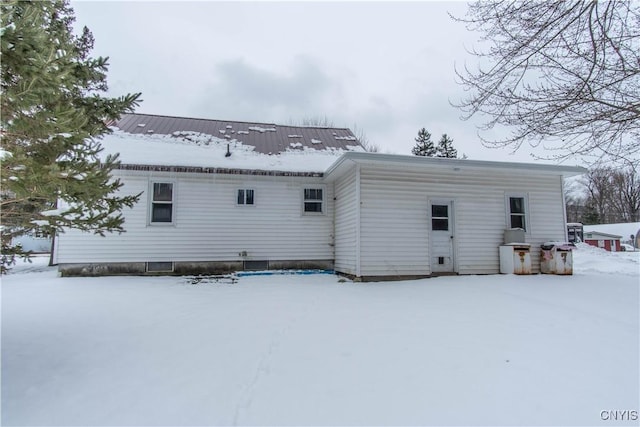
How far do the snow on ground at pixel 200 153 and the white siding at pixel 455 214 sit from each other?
2354 millimetres

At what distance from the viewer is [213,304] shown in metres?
5.86

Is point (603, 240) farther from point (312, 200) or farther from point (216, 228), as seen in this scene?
point (216, 228)

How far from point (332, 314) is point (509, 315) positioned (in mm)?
2534

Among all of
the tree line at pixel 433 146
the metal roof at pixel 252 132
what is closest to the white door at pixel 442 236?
the metal roof at pixel 252 132

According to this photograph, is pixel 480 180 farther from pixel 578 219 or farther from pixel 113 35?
pixel 578 219

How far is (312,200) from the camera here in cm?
1030

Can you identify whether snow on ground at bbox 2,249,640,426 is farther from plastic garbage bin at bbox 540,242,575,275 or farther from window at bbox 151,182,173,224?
window at bbox 151,182,173,224

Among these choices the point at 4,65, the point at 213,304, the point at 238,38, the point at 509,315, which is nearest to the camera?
the point at 4,65

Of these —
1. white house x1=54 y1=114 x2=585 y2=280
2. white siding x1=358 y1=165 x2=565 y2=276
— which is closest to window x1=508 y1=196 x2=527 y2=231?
white house x1=54 y1=114 x2=585 y2=280

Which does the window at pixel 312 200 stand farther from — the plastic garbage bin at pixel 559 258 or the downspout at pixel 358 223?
the plastic garbage bin at pixel 559 258

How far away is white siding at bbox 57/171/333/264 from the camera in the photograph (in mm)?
9109

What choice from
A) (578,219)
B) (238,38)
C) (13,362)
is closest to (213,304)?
(13,362)

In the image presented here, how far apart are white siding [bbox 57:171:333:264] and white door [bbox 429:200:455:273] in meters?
2.91

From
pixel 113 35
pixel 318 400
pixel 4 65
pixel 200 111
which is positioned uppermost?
pixel 200 111
